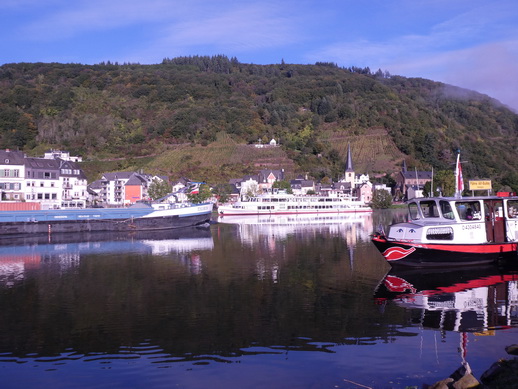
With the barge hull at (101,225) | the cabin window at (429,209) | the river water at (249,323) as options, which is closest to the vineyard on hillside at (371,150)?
the barge hull at (101,225)

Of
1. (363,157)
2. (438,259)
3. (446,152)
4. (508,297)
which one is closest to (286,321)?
(508,297)

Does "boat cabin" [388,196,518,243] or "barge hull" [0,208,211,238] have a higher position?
"boat cabin" [388,196,518,243]

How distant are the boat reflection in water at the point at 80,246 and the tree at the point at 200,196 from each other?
44137 mm

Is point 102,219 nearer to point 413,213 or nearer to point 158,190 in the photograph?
point 413,213

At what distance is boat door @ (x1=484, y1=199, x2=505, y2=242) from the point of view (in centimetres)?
3112

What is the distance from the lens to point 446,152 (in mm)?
180000

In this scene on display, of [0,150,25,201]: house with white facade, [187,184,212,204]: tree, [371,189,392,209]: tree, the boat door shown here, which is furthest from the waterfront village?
the boat door

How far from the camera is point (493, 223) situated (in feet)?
102

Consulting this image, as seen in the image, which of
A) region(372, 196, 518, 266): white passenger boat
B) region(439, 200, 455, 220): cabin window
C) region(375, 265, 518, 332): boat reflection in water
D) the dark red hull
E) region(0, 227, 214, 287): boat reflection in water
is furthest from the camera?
region(0, 227, 214, 287): boat reflection in water

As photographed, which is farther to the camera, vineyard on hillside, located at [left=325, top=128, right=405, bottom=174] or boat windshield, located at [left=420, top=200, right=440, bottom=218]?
vineyard on hillside, located at [left=325, top=128, right=405, bottom=174]

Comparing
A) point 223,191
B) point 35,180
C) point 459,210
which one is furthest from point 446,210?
Result: point 223,191

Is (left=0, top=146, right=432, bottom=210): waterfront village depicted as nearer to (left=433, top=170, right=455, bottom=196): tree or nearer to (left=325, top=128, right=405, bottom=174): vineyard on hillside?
(left=433, top=170, right=455, bottom=196): tree

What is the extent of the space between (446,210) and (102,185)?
10263 centimetres

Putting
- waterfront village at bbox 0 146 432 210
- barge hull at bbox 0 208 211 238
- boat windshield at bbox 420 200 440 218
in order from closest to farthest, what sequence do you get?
boat windshield at bbox 420 200 440 218 < barge hull at bbox 0 208 211 238 < waterfront village at bbox 0 146 432 210
